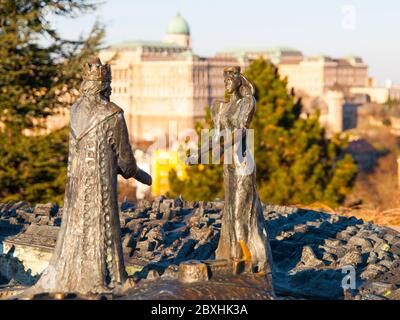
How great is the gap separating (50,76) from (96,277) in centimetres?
1474

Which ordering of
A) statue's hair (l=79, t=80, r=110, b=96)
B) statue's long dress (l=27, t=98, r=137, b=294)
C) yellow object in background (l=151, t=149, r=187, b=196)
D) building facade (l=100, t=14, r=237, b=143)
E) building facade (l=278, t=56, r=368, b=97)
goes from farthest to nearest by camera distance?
1. building facade (l=278, t=56, r=368, b=97)
2. building facade (l=100, t=14, r=237, b=143)
3. yellow object in background (l=151, t=149, r=187, b=196)
4. statue's hair (l=79, t=80, r=110, b=96)
5. statue's long dress (l=27, t=98, r=137, b=294)

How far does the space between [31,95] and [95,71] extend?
14304mm

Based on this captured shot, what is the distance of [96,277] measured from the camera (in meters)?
8.04

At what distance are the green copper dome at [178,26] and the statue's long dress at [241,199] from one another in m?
130

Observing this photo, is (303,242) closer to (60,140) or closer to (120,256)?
(120,256)

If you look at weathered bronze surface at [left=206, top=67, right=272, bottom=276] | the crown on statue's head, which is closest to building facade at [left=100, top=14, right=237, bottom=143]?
weathered bronze surface at [left=206, top=67, right=272, bottom=276]

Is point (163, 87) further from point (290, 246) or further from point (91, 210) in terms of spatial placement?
point (91, 210)

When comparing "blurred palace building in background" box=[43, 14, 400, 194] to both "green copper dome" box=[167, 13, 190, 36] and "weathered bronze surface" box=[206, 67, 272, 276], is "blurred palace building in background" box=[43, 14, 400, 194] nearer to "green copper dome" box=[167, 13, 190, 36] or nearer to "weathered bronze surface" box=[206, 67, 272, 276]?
"green copper dome" box=[167, 13, 190, 36]

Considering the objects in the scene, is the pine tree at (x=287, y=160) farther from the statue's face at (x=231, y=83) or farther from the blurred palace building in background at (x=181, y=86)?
the blurred palace building in background at (x=181, y=86)

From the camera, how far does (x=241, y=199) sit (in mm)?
9156

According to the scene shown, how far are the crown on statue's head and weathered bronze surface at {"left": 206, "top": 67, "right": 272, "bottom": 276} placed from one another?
4.22ft

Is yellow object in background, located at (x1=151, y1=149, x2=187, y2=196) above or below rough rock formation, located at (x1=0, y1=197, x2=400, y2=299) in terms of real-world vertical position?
below

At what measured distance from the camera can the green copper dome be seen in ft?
454
